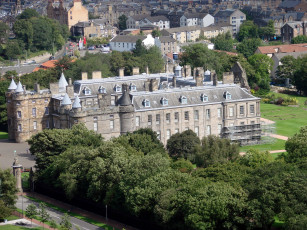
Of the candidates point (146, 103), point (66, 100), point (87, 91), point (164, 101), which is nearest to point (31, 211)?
point (66, 100)

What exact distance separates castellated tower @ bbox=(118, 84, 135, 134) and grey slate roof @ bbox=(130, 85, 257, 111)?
1.20 metres

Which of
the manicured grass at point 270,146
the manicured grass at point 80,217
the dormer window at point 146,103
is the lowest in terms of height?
the manicured grass at point 80,217

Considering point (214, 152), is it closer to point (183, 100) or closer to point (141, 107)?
point (141, 107)

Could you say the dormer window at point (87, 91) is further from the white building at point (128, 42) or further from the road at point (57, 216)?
the white building at point (128, 42)

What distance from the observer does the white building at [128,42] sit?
189 metres

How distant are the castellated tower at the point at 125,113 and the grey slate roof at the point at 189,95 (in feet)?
3.94

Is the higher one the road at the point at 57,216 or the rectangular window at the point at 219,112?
the rectangular window at the point at 219,112

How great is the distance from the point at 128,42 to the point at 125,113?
285 feet

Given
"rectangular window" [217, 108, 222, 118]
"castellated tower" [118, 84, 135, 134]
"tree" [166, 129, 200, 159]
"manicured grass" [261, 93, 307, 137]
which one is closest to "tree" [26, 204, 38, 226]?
"tree" [166, 129, 200, 159]

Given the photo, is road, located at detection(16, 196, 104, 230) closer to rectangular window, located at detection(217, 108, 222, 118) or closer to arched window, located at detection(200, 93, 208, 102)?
arched window, located at detection(200, 93, 208, 102)

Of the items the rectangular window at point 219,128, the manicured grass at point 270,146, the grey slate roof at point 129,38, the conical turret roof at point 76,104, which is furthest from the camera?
the grey slate roof at point 129,38

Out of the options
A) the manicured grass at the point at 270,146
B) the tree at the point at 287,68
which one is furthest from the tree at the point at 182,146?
the tree at the point at 287,68

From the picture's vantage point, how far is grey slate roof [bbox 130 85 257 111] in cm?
10769

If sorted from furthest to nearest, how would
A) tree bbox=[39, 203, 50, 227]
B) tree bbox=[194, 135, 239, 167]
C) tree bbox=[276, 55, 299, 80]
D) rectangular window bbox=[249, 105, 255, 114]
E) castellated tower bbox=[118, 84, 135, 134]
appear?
tree bbox=[276, 55, 299, 80], rectangular window bbox=[249, 105, 255, 114], castellated tower bbox=[118, 84, 135, 134], tree bbox=[194, 135, 239, 167], tree bbox=[39, 203, 50, 227]
